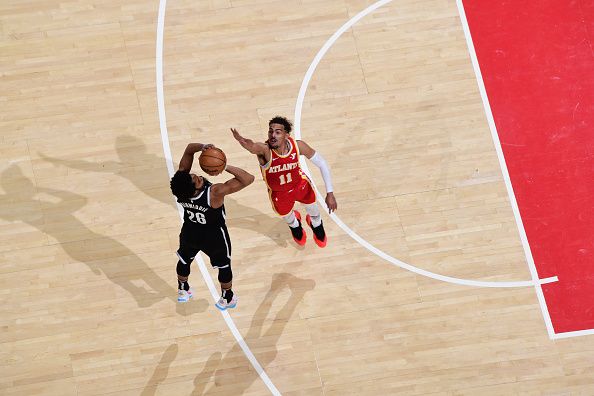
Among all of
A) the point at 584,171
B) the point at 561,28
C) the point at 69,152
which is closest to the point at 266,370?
the point at 69,152

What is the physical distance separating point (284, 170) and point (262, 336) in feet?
7.31

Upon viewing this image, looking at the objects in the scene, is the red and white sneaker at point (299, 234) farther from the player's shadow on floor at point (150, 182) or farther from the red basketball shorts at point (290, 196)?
the red basketball shorts at point (290, 196)

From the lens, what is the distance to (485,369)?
846 centimetres

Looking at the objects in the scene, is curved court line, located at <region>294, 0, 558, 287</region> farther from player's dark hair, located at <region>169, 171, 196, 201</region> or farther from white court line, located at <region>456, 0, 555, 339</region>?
player's dark hair, located at <region>169, 171, 196, 201</region>

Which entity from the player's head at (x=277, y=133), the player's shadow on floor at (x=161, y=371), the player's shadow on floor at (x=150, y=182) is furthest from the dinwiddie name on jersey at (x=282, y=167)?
the player's shadow on floor at (x=161, y=371)

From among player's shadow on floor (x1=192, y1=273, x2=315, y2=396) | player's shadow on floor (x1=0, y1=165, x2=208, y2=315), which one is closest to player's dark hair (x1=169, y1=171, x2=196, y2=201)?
player's shadow on floor (x1=0, y1=165, x2=208, y2=315)

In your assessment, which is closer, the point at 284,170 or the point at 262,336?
the point at 284,170

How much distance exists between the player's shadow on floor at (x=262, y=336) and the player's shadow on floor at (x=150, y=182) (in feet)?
1.76

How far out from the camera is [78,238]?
8.72 m

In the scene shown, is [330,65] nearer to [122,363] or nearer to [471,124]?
[471,124]

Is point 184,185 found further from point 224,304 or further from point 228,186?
point 224,304

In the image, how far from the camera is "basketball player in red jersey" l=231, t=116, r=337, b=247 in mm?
7223

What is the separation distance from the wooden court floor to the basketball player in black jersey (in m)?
0.98

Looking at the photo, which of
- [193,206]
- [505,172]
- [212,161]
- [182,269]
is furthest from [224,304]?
[505,172]
